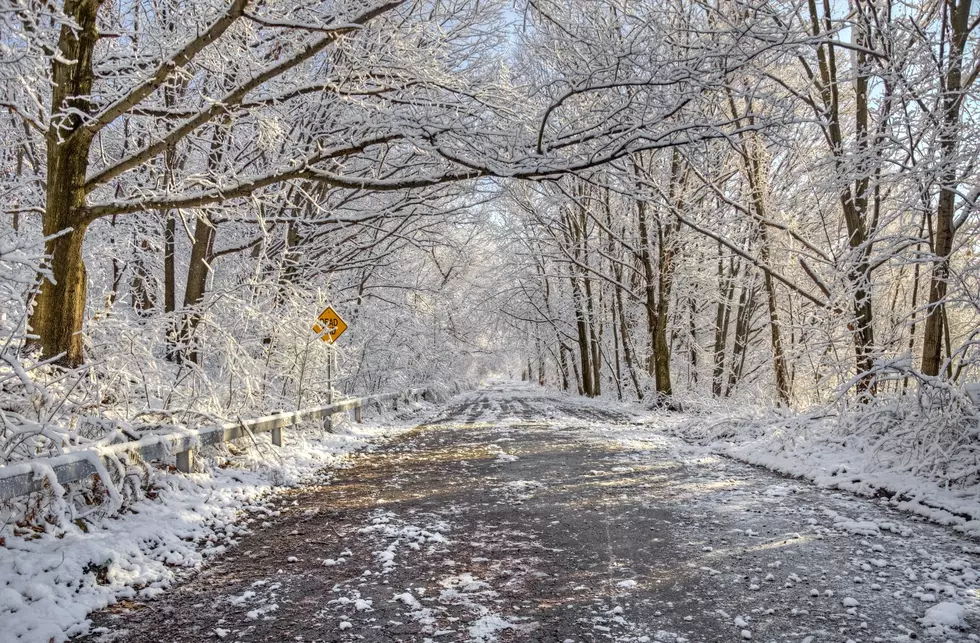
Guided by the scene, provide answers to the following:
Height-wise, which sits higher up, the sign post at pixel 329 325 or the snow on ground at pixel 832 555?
the sign post at pixel 329 325

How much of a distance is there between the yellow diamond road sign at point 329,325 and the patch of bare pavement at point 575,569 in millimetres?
4622

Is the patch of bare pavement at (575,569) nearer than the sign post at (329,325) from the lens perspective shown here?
Yes

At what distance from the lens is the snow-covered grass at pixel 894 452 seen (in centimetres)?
586

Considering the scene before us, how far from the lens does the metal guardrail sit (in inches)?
161

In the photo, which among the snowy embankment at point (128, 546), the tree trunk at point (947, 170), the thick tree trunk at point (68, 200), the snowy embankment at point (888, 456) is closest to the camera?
the snowy embankment at point (128, 546)

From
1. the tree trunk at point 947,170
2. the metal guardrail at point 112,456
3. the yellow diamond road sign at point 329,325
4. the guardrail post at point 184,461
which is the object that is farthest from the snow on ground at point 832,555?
the yellow diamond road sign at point 329,325

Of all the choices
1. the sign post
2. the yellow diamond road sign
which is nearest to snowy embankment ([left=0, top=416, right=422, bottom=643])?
the yellow diamond road sign

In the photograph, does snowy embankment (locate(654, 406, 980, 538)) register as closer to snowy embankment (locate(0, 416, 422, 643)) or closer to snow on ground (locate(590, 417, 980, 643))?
snow on ground (locate(590, 417, 980, 643))

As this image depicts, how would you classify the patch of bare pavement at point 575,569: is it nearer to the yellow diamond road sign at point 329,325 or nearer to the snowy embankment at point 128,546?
the snowy embankment at point 128,546

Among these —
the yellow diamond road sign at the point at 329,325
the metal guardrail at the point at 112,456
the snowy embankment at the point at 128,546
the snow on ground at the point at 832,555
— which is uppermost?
the yellow diamond road sign at the point at 329,325

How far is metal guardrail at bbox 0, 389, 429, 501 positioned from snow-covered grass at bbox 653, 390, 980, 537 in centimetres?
715

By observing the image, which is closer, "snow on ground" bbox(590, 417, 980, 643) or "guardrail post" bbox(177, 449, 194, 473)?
"snow on ground" bbox(590, 417, 980, 643)

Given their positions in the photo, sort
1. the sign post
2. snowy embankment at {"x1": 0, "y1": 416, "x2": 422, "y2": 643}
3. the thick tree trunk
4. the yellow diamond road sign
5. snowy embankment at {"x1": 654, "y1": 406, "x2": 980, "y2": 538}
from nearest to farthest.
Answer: snowy embankment at {"x1": 0, "y1": 416, "x2": 422, "y2": 643}, snowy embankment at {"x1": 654, "y1": 406, "x2": 980, "y2": 538}, the thick tree trunk, the yellow diamond road sign, the sign post

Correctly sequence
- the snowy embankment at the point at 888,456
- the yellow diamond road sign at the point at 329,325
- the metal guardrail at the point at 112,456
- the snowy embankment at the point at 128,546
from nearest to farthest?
the snowy embankment at the point at 128,546 → the metal guardrail at the point at 112,456 → the snowy embankment at the point at 888,456 → the yellow diamond road sign at the point at 329,325
